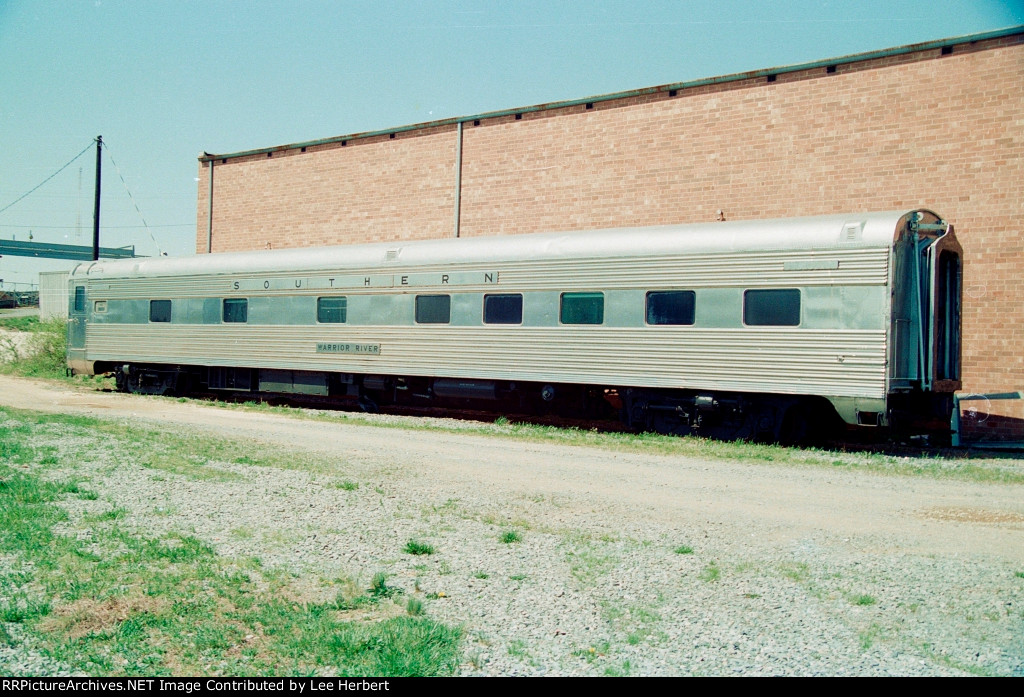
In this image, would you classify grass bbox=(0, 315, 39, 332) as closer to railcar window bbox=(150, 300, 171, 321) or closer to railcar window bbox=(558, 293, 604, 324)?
railcar window bbox=(150, 300, 171, 321)

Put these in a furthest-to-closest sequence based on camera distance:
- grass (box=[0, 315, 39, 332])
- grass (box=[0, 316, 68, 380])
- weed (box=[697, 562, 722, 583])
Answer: grass (box=[0, 315, 39, 332])
grass (box=[0, 316, 68, 380])
weed (box=[697, 562, 722, 583])

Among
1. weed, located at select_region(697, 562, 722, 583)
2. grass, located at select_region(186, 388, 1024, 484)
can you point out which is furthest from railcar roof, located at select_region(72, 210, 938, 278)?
weed, located at select_region(697, 562, 722, 583)

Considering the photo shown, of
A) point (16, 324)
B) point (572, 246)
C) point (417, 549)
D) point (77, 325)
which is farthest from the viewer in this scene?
point (16, 324)

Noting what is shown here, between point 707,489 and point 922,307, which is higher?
point 922,307

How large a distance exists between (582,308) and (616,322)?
0.72 m

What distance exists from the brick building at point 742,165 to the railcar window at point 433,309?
14.4 feet

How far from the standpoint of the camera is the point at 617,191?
18.2 meters

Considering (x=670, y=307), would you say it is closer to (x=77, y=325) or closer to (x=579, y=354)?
(x=579, y=354)

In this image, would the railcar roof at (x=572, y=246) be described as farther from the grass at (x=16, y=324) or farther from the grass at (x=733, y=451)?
the grass at (x=16, y=324)

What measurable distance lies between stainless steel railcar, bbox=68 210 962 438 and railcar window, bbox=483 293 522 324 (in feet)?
0.14

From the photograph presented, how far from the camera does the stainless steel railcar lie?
11.9 m

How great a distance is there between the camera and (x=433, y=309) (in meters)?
16.1

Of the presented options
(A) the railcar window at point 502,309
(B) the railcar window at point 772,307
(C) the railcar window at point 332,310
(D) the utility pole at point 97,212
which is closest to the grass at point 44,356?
(D) the utility pole at point 97,212

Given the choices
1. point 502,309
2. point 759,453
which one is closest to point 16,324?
point 502,309
